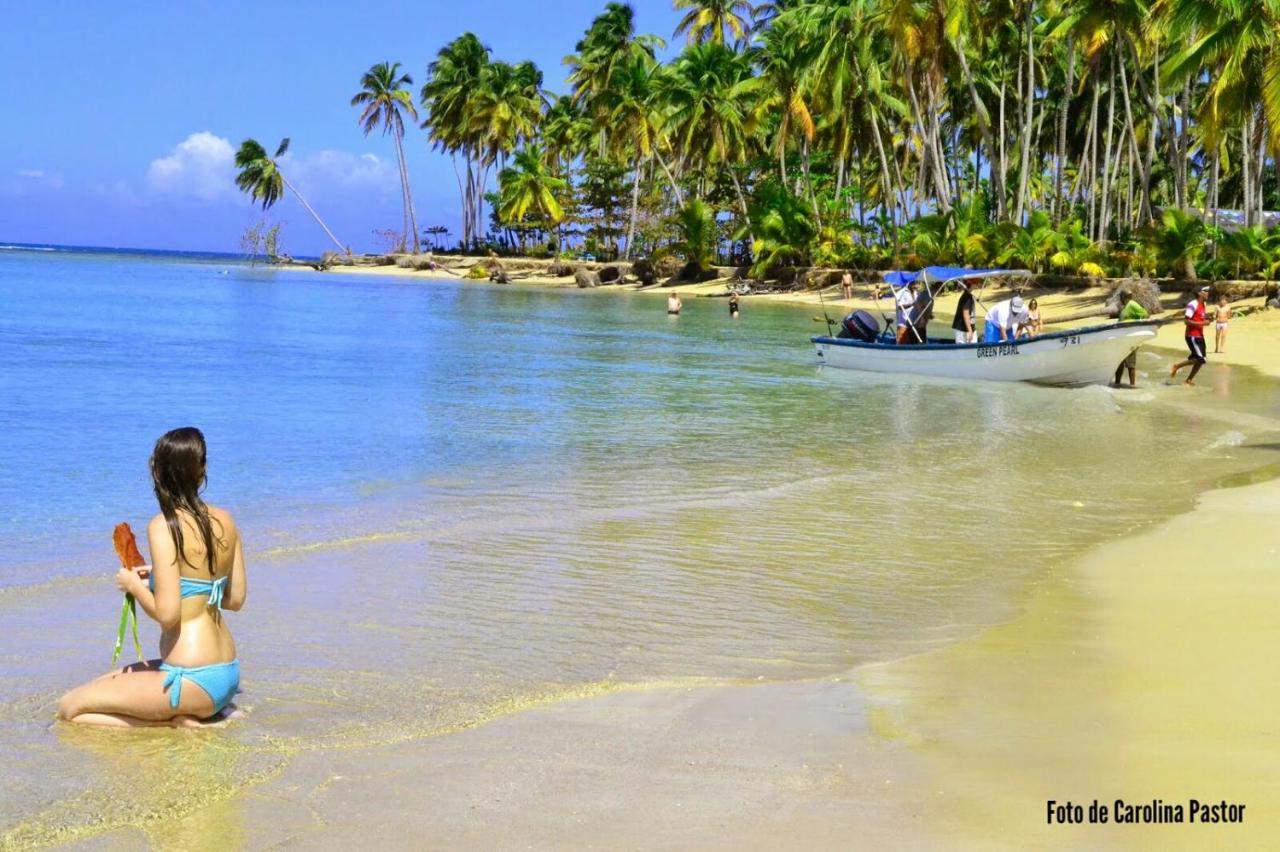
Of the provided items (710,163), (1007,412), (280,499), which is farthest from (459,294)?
(280,499)

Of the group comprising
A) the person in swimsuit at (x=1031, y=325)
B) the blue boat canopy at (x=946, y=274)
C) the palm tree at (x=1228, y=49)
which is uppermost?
the palm tree at (x=1228, y=49)

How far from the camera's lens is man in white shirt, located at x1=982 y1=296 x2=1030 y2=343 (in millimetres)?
23969

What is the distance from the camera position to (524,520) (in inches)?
424

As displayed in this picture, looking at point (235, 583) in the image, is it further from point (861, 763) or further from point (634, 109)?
point (634, 109)

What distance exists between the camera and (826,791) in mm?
4656

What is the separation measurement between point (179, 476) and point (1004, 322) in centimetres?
2090

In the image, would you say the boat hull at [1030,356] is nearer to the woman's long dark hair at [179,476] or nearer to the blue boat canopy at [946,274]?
the blue boat canopy at [946,274]

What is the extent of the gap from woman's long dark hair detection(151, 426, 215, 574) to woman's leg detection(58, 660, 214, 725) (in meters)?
0.52

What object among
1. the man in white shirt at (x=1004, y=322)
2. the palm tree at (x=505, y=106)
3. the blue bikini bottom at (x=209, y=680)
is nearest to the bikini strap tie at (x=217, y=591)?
the blue bikini bottom at (x=209, y=680)

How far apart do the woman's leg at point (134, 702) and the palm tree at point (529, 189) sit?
7615 cm

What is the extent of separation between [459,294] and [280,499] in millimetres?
51144

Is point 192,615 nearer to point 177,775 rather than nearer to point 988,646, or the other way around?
point 177,775

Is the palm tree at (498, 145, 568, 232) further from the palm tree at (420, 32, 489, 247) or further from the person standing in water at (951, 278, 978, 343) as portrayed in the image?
the person standing in water at (951, 278, 978, 343)

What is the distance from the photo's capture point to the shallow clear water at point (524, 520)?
604cm
